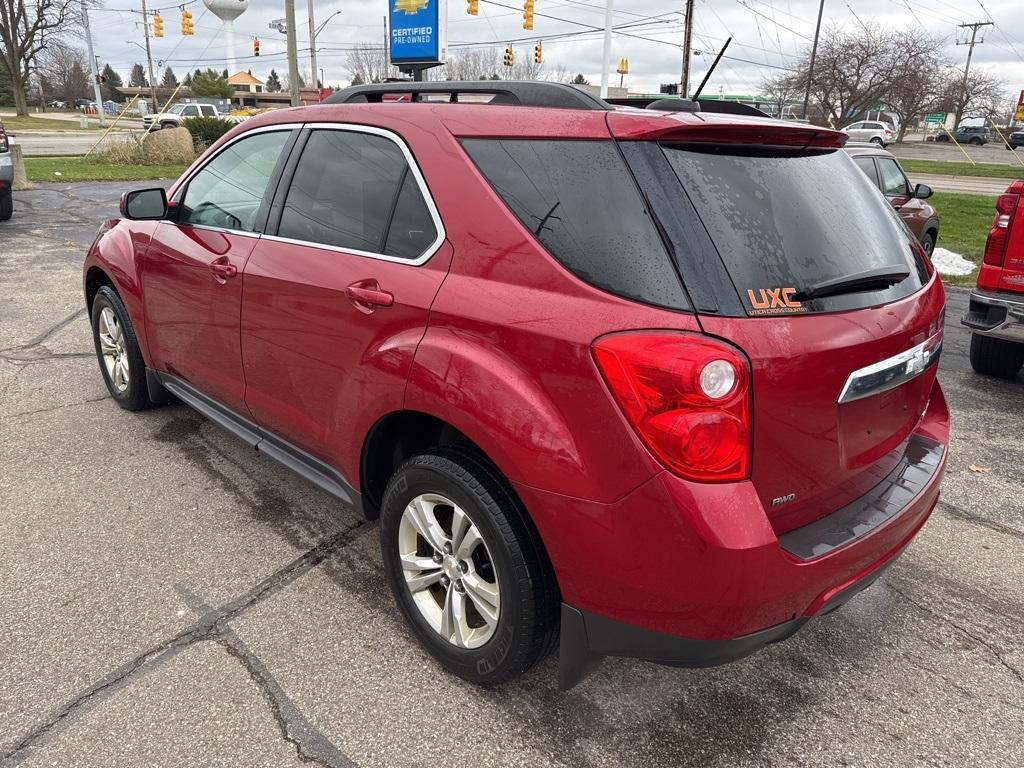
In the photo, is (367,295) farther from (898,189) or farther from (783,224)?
(898,189)

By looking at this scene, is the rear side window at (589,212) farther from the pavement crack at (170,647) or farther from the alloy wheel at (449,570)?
the pavement crack at (170,647)

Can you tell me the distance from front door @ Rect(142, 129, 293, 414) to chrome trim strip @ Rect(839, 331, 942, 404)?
7.63 ft

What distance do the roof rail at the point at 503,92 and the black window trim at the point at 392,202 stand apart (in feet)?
0.65

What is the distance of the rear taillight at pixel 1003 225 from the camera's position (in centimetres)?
495

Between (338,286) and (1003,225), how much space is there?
15.3 ft

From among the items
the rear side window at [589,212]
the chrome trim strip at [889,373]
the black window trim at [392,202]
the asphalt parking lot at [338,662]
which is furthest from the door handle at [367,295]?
the chrome trim strip at [889,373]

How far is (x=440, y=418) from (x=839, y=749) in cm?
151

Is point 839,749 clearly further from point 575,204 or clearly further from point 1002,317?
point 1002,317

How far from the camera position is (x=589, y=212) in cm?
200

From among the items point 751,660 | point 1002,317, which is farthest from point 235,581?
point 1002,317

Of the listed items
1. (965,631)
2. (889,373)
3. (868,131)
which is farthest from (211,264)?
(868,131)

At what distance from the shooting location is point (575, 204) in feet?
6.66

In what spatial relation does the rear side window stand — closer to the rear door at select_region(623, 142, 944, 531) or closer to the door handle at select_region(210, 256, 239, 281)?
the rear door at select_region(623, 142, 944, 531)

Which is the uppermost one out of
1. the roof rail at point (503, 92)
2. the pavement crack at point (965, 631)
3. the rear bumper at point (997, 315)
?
the roof rail at point (503, 92)
